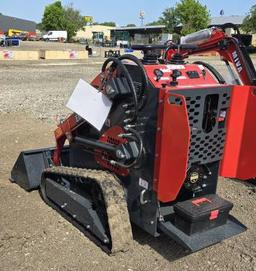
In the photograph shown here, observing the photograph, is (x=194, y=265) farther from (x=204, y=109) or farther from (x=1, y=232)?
(x=1, y=232)

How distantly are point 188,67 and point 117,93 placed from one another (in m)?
0.77

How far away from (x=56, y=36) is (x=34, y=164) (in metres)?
87.8

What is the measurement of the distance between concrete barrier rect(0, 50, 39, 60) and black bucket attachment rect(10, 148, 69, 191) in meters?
24.8

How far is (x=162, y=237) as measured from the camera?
14.4ft

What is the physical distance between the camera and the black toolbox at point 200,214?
3.74m

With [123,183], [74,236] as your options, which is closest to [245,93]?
[123,183]

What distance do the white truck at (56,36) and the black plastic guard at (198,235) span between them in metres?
87.4

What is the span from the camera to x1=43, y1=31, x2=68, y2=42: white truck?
290 feet

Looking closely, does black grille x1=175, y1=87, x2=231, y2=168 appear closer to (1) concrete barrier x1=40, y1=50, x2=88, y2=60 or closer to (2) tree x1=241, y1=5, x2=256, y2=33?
(1) concrete barrier x1=40, y1=50, x2=88, y2=60

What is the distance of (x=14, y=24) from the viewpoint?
109562 mm

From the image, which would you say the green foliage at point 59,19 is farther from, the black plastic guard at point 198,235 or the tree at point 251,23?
the black plastic guard at point 198,235

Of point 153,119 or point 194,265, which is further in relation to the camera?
point 194,265

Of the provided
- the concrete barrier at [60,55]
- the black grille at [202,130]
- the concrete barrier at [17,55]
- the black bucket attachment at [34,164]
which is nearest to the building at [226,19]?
the concrete barrier at [60,55]

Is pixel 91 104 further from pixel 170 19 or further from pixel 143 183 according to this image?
pixel 170 19
